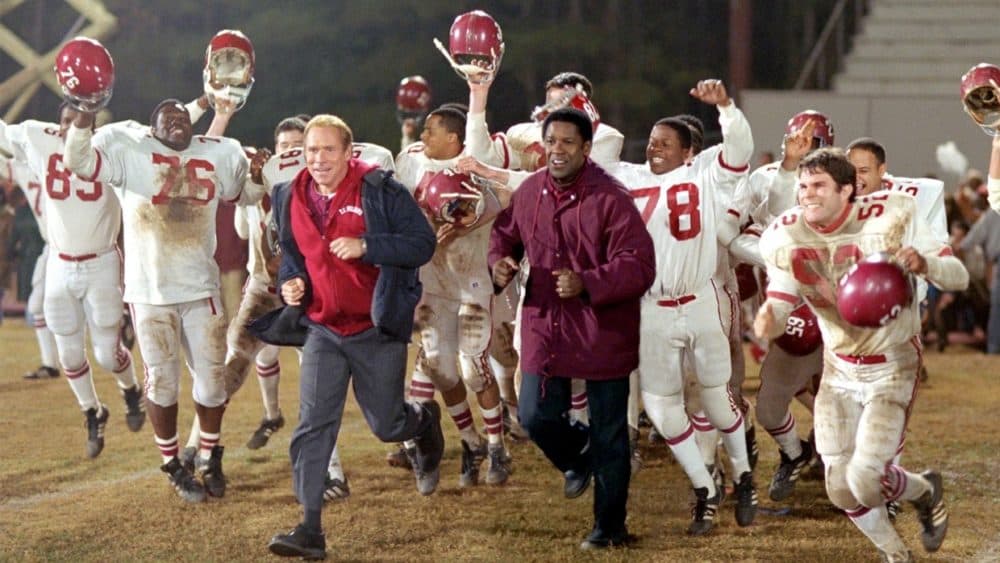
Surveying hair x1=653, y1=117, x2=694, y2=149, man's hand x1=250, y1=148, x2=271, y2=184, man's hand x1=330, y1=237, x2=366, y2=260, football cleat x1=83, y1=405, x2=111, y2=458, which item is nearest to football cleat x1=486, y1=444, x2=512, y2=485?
man's hand x1=250, y1=148, x2=271, y2=184

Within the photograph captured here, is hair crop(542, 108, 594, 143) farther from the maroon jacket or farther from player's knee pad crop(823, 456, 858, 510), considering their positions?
player's knee pad crop(823, 456, 858, 510)

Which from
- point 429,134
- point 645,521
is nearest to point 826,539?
point 645,521

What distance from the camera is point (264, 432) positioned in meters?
8.77

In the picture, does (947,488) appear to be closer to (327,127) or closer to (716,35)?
(327,127)

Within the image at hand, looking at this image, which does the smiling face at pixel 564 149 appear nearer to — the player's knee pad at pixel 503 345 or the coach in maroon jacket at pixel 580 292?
the coach in maroon jacket at pixel 580 292

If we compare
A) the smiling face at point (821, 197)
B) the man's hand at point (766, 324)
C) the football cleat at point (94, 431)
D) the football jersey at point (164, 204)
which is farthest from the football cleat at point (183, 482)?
the smiling face at point (821, 197)

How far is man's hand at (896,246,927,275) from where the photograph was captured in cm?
507

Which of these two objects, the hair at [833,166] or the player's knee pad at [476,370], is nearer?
the hair at [833,166]

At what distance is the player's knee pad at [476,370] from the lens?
296 inches

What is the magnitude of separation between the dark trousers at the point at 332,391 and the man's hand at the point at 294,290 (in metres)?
0.18

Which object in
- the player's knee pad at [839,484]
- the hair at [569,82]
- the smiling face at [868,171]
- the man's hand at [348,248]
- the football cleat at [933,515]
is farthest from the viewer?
the hair at [569,82]

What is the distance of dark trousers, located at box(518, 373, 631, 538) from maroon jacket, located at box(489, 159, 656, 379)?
0.09 metres

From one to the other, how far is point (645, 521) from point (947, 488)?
A: 1.99 metres

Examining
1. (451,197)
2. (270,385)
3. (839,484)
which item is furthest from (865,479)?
(270,385)
